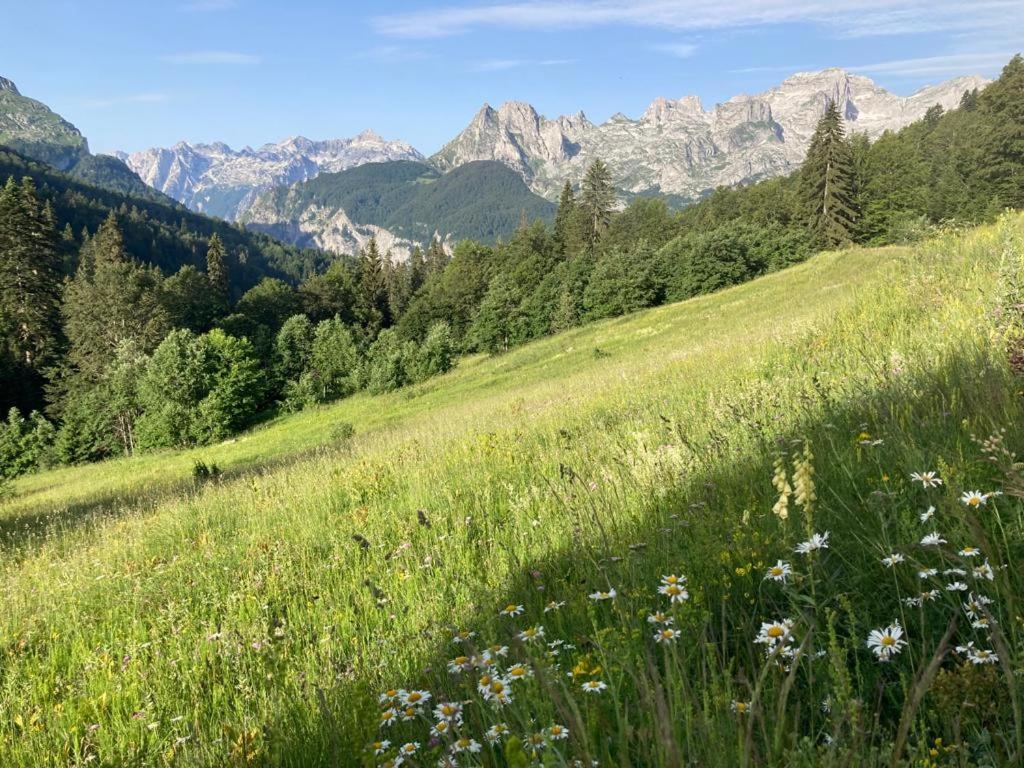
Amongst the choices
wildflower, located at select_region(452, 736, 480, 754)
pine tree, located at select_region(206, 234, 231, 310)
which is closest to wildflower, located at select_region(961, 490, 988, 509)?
wildflower, located at select_region(452, 736, 480, 754)

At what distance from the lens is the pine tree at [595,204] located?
298ft

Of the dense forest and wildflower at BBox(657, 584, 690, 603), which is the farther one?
the dense forest

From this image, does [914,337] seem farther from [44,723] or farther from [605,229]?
[605,229]

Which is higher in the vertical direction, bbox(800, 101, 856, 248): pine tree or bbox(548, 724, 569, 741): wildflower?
bbox(800, 101, 856, 248): pine tree

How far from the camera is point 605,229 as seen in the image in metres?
92.2

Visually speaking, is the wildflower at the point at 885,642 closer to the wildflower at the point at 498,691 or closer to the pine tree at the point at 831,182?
the wildflower at the point at 498,691

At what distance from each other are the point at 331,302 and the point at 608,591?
95.5 m

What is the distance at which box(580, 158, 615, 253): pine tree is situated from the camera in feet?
298

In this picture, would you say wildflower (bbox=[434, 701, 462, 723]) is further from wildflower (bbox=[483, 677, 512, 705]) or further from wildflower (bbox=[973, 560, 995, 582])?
wildflower (bbox=[973, 560, 995, 582])

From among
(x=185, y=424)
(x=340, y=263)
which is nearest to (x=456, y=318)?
(x=340, y=263)

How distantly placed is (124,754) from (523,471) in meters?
A: 4.36

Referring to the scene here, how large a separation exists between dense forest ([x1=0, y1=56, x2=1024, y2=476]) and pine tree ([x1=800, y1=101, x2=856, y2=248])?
6.6 inches

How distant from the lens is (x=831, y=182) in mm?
64188

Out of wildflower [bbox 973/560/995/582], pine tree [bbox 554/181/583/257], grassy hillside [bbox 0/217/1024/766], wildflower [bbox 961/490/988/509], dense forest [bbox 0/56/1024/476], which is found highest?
pine tree [bbox 554/181/583/257]
